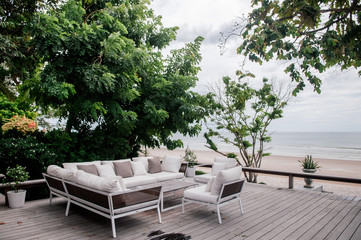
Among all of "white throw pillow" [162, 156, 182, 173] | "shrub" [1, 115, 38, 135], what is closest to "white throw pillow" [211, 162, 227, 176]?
"white throw pillow" [162, 156, 182, 173]

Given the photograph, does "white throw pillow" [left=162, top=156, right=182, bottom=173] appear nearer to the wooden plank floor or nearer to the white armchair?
the wooden plank floor

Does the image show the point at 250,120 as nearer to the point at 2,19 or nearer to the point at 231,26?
the point at 231,26

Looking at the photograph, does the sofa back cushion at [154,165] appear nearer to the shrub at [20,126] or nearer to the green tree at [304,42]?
Result: the shrub at [20,126]

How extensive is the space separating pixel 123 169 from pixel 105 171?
517 mm

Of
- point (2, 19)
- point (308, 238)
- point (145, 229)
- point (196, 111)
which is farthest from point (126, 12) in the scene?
point (308, 238)

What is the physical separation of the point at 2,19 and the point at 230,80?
736 cm

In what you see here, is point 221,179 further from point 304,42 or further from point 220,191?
point 304,42

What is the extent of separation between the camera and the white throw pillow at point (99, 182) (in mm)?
3533

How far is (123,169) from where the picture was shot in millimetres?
5703

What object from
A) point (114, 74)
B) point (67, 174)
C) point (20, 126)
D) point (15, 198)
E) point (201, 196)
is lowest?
point (15, 198)

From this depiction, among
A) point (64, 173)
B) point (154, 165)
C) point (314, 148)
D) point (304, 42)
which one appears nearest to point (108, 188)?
point (64, 173)

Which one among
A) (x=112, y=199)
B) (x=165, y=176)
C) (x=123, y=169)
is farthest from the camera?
(x=165, y=176)

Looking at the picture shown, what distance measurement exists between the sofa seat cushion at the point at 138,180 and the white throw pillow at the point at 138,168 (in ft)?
0.60

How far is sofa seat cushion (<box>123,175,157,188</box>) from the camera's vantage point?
5255mm
